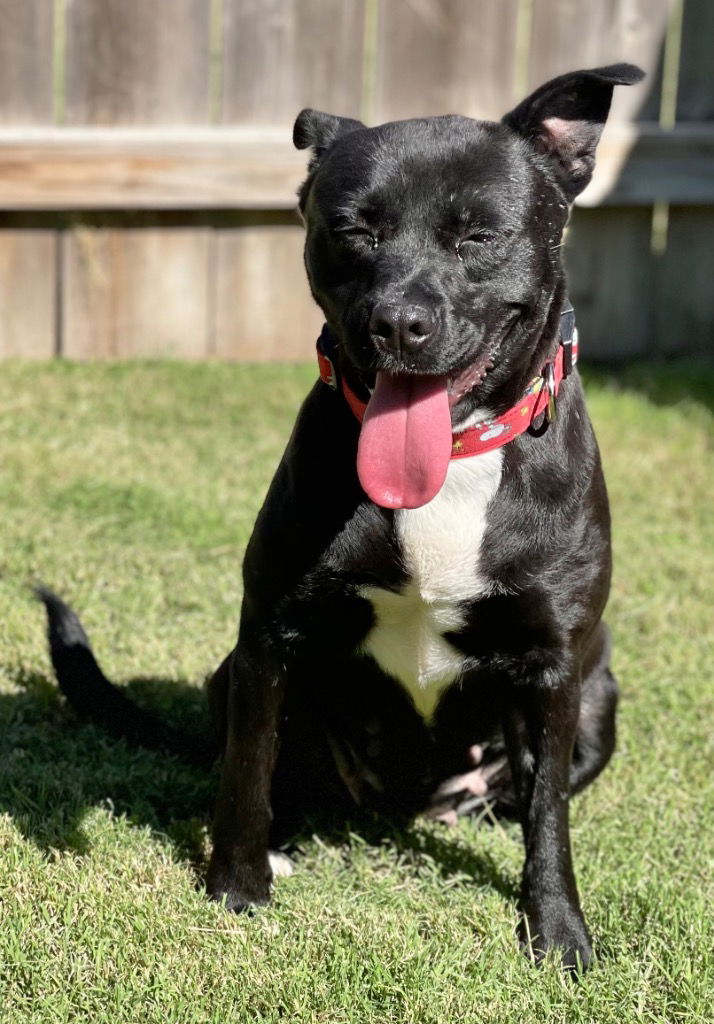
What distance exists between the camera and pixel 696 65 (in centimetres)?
590

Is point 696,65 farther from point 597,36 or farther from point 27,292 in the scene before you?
point 27,292

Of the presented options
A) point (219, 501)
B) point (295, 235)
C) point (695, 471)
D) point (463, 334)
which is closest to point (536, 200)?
point (463, 334)

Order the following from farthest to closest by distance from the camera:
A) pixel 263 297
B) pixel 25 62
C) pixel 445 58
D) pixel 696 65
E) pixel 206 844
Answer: pixel 263 297, pixel 696 65, pixel 445 58, pixel 25 62, pixel 206 844

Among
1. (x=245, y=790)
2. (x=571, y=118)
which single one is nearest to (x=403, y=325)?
(x=571, y=118)

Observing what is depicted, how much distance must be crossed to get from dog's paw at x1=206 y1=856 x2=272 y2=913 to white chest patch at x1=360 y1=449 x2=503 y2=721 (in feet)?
1.67

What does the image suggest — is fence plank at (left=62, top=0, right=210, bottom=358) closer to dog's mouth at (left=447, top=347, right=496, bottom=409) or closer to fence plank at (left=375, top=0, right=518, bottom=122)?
fence plank at (left=375, top=0, right=518, bottom=122)

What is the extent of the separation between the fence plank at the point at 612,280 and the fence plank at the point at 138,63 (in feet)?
5.97

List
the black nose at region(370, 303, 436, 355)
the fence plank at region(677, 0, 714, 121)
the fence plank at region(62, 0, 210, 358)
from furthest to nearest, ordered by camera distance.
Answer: the fence plank at region(677, 0, 714, 121) < the fence plank at region(62, 0, 210, 358) < the black nose at region(370, 303, 436, 355)

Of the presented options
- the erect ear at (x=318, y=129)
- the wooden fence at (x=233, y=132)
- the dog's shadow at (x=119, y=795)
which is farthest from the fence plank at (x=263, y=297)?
the erect ear at (x=318, y=129)

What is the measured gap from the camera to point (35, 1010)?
220 cm

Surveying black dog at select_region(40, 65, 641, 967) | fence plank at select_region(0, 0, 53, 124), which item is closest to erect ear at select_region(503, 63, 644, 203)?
black dog at select_region(40, 65, 641, 967)

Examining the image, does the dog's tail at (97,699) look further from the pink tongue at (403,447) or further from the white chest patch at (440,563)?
the pink tongue at (403,447)

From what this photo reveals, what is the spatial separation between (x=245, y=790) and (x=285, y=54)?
13.2ft

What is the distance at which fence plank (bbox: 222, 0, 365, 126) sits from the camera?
18.6 ft
